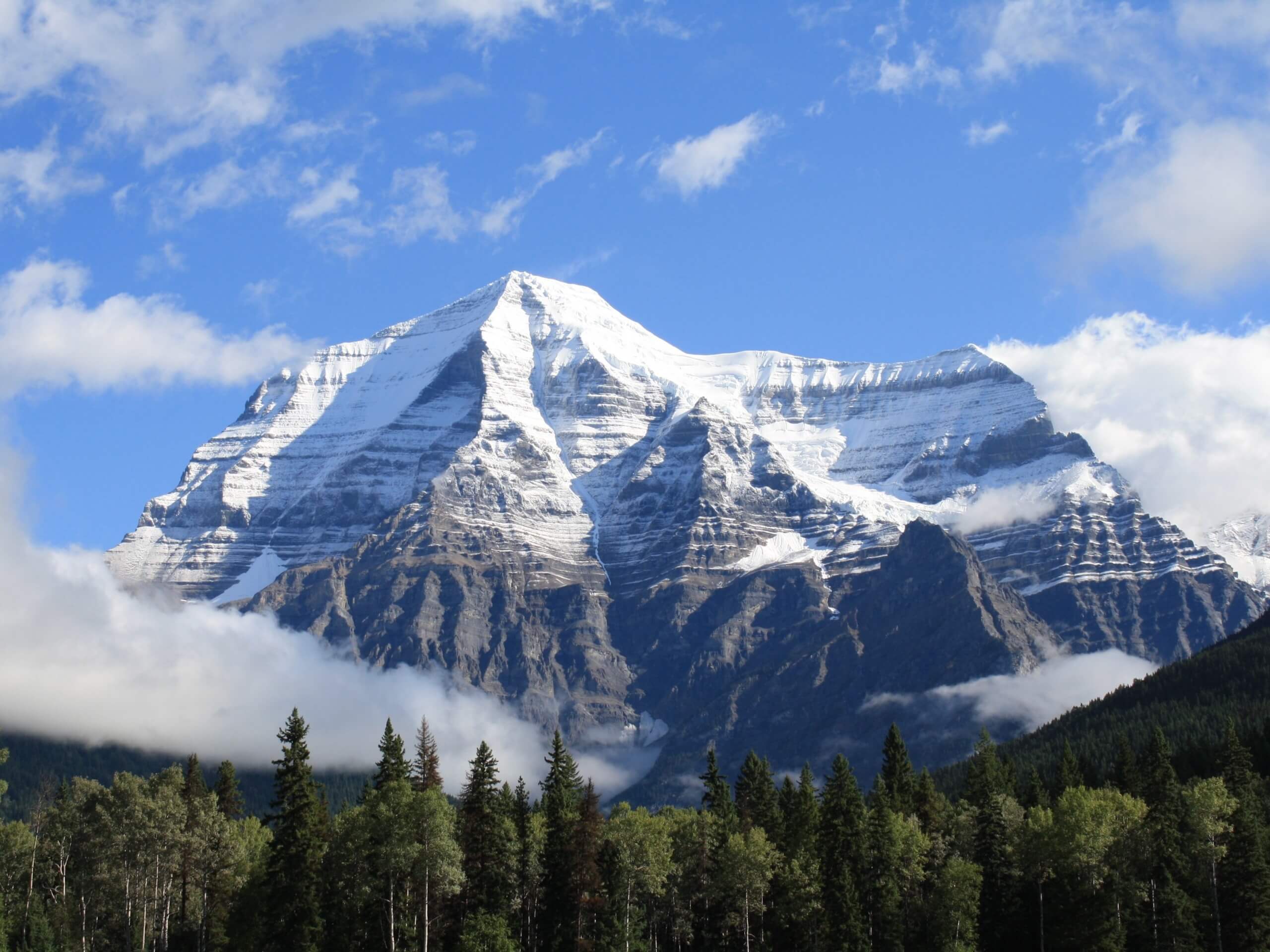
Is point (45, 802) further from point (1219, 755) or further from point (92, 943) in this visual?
point (1219, 755)

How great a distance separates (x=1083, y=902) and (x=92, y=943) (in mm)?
72901

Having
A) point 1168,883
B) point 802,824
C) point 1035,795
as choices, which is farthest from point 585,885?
point 1035,795

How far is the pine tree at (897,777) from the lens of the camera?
16575cm

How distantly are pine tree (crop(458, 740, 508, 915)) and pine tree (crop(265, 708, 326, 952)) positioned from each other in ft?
37.0

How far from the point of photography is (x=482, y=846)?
137 metres

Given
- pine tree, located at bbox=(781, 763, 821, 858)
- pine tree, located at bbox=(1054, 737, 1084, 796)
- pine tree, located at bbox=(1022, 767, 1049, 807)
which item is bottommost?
pine tree, located at bbox=(781, 763, 821, 858)

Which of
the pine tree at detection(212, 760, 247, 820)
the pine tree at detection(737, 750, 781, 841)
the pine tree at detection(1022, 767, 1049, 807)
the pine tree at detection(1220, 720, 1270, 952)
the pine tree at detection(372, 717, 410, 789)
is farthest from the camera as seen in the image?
the pine tree at detection(1022, 767, 1049, 807)

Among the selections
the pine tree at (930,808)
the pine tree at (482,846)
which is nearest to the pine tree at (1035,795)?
the pine tree at (930,808)

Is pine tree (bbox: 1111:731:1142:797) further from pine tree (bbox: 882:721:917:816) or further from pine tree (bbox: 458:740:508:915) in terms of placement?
pine tree (bbox: 458:740:508:915)

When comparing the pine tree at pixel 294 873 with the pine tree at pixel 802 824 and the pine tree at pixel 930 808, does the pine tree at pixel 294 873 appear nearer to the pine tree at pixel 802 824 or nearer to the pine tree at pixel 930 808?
the pine tree at pixel 802 824

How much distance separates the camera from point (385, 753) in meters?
145

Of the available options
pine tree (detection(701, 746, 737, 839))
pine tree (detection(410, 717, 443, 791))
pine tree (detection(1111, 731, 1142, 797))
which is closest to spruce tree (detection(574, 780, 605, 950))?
pine tree (detection(410, 717, 443, 791))

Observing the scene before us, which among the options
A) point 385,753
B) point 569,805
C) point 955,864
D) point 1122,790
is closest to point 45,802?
point 385,753

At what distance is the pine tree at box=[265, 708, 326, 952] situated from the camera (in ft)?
416
